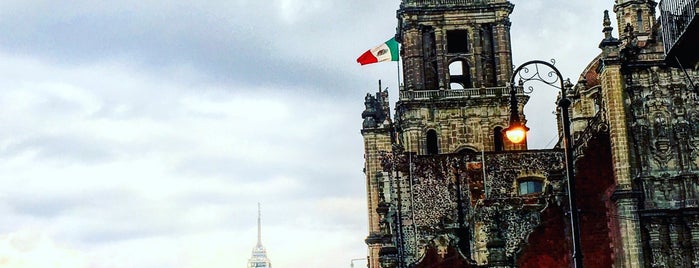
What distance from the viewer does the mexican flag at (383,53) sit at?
57.4 meters

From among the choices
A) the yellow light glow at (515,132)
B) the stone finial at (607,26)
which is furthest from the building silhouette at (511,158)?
the yellow light glow at (515,132)

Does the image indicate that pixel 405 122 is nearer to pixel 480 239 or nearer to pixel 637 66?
pixel 480 239

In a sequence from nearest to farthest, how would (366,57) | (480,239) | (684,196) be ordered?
(684,196) → (480,239) → (366,57)

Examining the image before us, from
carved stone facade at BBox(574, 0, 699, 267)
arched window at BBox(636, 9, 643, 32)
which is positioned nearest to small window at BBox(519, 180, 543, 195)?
arched window at BBox(636, 9, 643, 32)

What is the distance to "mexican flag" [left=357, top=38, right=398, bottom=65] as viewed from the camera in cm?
5738

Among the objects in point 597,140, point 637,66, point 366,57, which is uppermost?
Result: point 366,57

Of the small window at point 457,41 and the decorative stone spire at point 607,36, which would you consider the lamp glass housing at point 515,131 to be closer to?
the decorative stone spire at point 607,36

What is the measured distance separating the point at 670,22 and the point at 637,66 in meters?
15.2

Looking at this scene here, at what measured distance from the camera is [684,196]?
1534 inches

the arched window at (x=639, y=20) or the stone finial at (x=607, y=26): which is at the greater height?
the arched window at (x=639, y=20)

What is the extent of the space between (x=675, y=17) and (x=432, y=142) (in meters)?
34.3

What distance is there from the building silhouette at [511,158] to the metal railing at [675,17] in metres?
4.74

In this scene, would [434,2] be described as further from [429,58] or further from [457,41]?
A: [429,58]

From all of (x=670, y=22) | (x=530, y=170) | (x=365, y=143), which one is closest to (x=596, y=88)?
(x=530, y=170)
